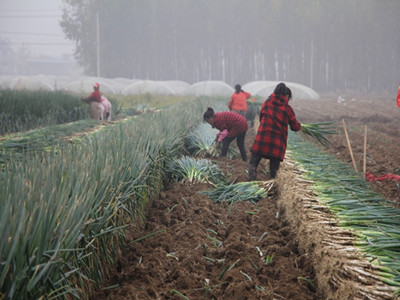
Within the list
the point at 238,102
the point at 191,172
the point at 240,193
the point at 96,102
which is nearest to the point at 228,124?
the point at 191,172

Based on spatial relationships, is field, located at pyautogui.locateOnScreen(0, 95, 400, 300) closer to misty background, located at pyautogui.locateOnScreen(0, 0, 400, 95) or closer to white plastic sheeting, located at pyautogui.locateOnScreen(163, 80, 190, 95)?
white plastic sheeting, located at pyautogui.locateOnScreen(163, 80, 190, 95)

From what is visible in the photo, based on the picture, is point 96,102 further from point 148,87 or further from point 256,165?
point 148,87

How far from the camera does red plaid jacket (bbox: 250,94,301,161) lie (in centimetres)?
540

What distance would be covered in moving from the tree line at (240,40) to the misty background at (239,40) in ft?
0.30

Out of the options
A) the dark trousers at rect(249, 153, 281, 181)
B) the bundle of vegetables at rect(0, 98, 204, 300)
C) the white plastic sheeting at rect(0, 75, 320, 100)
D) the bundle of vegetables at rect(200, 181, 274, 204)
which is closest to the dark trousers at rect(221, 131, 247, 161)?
the dark trousers at rect(249, 153, 281, 181)

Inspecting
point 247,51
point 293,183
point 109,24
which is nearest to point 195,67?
point 247,51

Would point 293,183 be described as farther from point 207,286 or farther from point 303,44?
point 303,44

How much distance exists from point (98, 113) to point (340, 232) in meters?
8.73

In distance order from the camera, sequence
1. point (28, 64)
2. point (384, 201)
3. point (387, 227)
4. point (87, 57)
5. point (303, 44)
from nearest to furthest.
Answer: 1. point (387, 227)
2. point (384, 201)
3. point (303, 44)
4. point (87, 57)
5. point (28, 64)

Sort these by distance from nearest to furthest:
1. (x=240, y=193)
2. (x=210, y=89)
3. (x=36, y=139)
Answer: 1. (x=240, y=193)
2. (x=36, y=139)
3. (x=210, y=89)

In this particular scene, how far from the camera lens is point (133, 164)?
3805mm

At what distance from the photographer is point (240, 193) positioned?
498 cm

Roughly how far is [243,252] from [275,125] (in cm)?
231

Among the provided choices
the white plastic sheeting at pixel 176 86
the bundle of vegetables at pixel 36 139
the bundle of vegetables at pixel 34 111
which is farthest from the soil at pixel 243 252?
the white plastic sheeting at pixel 176 86
